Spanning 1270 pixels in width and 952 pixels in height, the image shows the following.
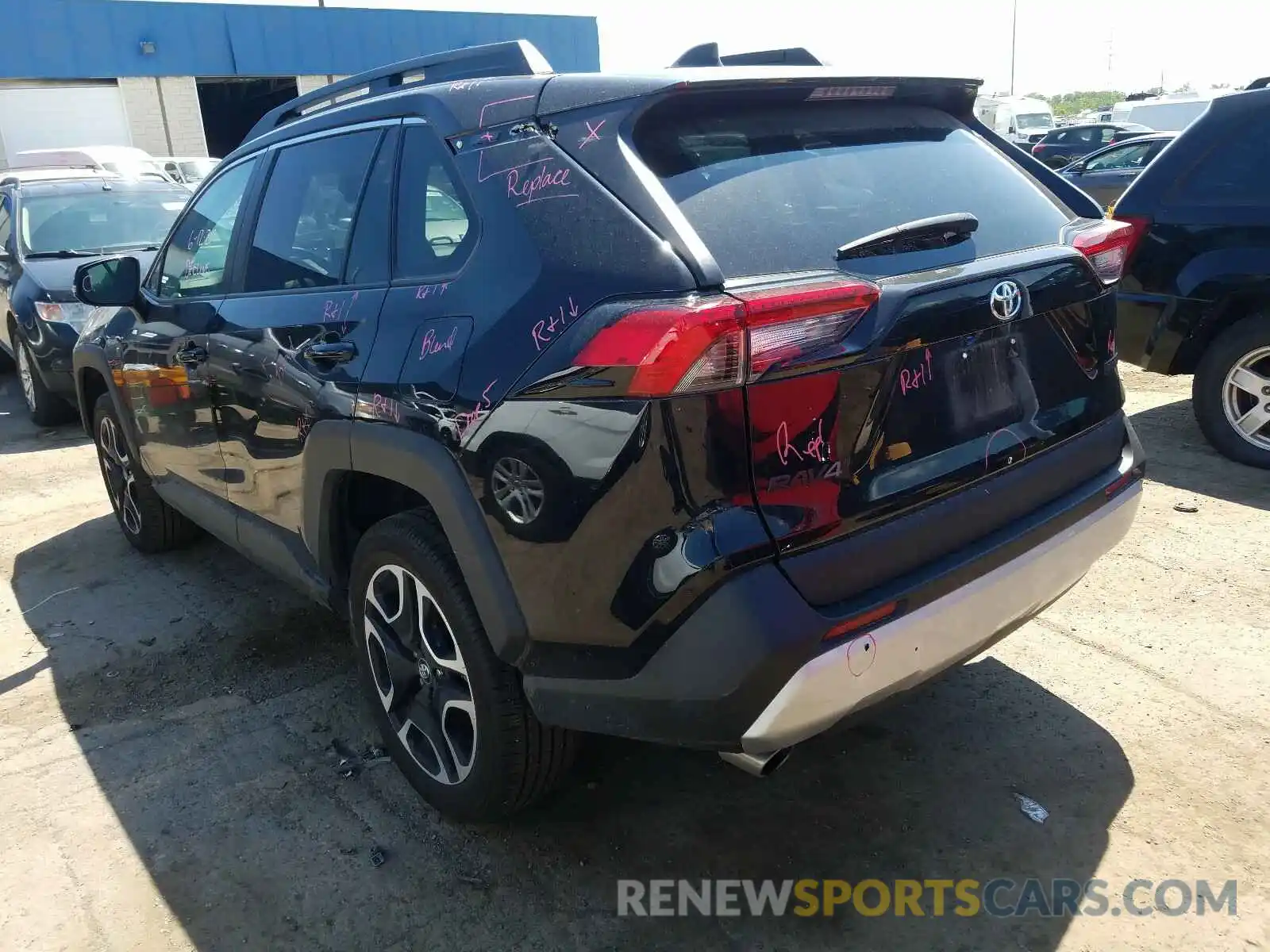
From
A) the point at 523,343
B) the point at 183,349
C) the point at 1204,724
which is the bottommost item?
the point at 1204,724

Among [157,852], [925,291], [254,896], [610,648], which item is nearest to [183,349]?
[157,852]

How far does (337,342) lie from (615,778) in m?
1.46

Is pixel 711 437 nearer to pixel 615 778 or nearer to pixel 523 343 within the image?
pixel 523 343

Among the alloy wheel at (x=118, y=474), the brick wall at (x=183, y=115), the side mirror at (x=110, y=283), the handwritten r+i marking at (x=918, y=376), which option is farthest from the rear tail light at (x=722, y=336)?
the brick wall at (x=183, y=115)

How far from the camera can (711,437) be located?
188cm

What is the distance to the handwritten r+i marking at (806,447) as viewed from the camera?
1.93 metres

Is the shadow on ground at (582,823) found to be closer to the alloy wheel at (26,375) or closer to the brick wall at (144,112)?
the alloy wheel at (26,375)

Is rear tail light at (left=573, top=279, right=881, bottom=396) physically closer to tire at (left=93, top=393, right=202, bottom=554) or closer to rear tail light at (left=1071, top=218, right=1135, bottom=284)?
rear tail light at (left=1071, top=218, right=1135, bottom=284)

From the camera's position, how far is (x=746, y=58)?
298 cm

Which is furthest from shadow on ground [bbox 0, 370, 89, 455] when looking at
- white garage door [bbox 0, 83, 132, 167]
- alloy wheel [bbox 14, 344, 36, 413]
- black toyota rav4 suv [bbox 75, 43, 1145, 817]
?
white garage door [bbox 0, 83, 132, 167]

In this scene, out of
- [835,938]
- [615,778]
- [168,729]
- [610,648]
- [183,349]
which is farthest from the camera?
[183,349]

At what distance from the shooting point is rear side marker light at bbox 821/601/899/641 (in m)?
1.93

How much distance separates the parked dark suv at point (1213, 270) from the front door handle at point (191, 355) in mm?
4458

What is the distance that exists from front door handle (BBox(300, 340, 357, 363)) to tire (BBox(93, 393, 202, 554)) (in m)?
2.14
